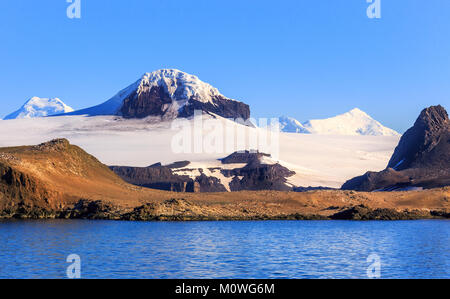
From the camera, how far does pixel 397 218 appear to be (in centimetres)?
9950

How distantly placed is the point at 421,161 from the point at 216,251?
13745 cm

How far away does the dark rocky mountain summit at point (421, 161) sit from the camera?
513 feet

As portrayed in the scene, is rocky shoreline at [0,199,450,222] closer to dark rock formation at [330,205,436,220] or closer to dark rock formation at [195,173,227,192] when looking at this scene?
dark rock formation at [330,205,436,220]

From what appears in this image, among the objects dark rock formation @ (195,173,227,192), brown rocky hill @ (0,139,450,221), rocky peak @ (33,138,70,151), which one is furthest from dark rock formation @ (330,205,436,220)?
dark rock formation @ (195,173,227,192)

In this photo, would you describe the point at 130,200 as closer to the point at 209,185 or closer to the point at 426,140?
the point at 209,185

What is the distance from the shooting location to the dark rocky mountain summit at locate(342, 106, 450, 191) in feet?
513

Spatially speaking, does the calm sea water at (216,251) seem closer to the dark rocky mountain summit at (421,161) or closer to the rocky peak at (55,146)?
the rocky peak at (55,146)

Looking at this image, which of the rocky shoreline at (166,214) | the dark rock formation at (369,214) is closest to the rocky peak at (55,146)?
the rocky shoreline at (166,214)

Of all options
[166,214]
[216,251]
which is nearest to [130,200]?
[166,214]

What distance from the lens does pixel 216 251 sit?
50625mm

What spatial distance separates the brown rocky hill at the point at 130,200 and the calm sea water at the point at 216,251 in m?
13.6
